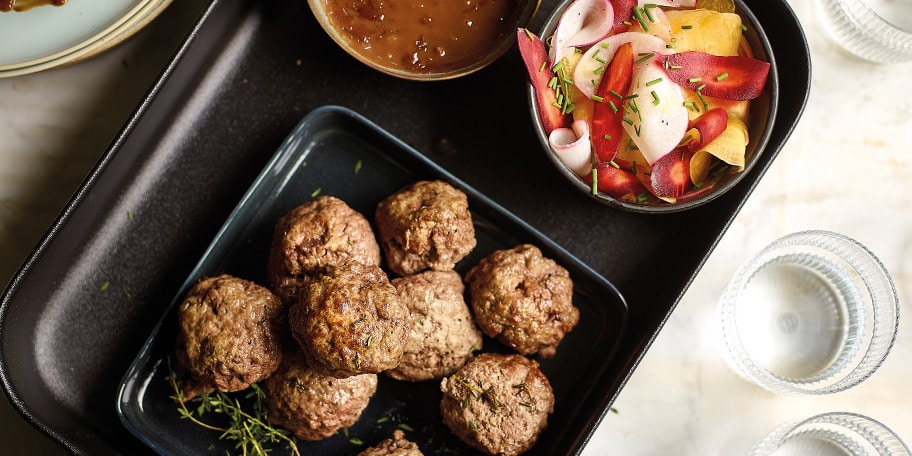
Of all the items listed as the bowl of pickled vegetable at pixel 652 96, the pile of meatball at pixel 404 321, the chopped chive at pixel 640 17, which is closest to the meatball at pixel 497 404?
the pile of meatball at pixel 404 321

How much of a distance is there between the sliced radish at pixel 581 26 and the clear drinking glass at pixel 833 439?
5.98ft

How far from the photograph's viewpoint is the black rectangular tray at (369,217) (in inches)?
126

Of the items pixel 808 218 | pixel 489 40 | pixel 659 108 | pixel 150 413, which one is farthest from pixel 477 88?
pixel 150 413

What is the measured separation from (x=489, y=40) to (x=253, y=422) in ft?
5.99

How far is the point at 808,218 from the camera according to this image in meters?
3.58

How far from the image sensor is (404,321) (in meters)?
2.86

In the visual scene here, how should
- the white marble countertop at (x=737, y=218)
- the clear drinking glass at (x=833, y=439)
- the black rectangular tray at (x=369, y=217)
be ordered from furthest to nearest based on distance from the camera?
the white marble countertop at (x=737, y=218), the clear drinking glass at (x=833, y=439), the black rectangular tray at (x=369, y=217)

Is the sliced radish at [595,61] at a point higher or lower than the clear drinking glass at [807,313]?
higher

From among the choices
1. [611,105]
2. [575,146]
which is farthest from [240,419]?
[611,105]

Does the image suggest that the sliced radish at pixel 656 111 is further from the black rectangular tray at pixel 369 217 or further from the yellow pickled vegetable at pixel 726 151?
the black rectangular tray at pixel 369 217

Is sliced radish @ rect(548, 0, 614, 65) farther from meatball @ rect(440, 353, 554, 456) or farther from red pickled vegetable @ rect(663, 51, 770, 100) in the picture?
meatball @ rect(440, 353, 554, 456)

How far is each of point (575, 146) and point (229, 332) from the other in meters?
1.49

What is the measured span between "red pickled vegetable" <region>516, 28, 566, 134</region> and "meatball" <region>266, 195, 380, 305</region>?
85 centimetres

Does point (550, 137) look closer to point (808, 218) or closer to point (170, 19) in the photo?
point (808, 218)
